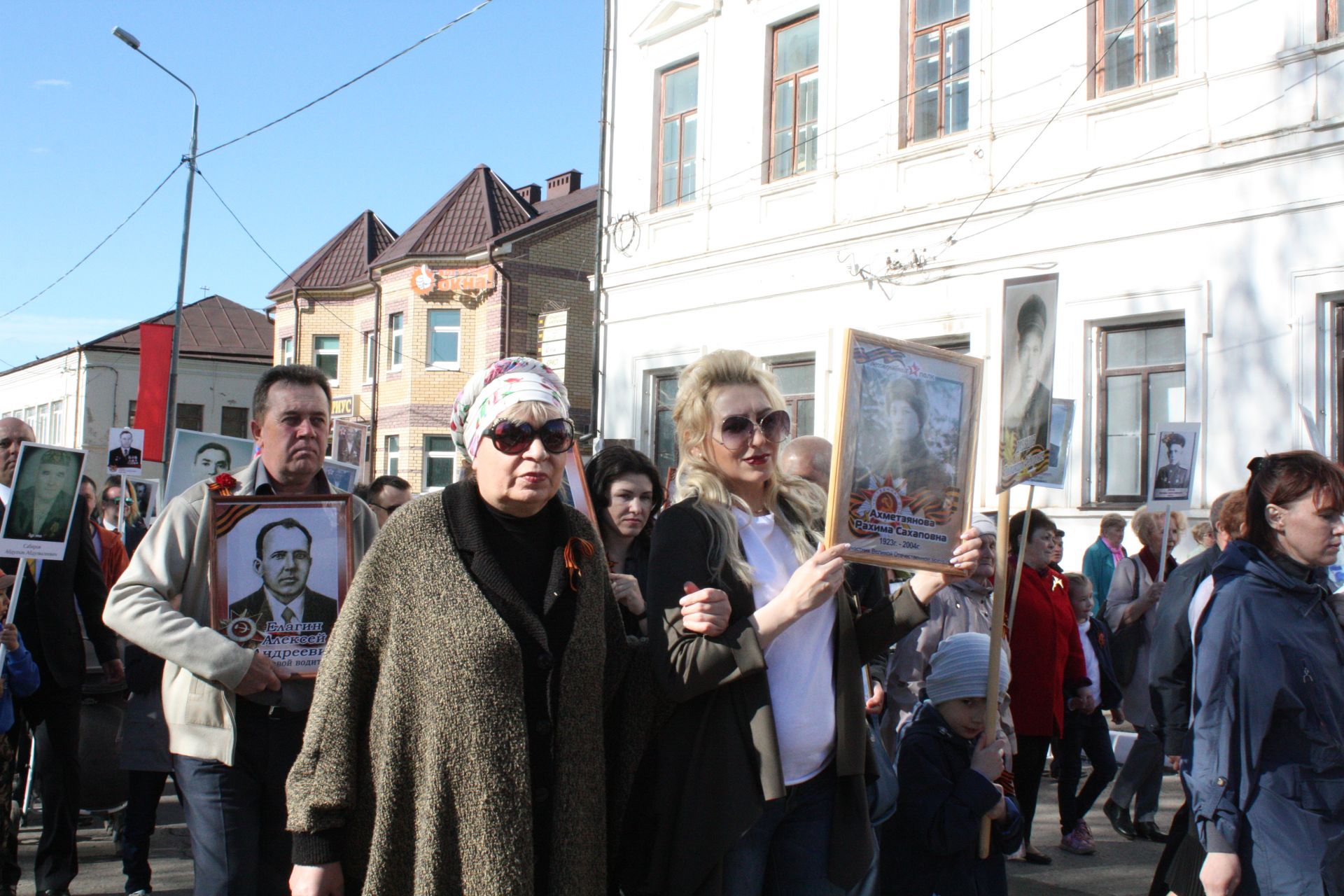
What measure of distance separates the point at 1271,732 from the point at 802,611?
172 centimetres

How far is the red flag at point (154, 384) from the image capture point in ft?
62.9

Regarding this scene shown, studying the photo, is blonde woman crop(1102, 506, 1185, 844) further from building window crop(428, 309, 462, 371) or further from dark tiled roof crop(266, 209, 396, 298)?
→ dark tiled roof crop(266, 209, 396, 298)

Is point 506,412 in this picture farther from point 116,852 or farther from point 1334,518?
point 116,852

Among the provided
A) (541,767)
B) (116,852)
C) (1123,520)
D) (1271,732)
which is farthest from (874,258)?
(541,767)

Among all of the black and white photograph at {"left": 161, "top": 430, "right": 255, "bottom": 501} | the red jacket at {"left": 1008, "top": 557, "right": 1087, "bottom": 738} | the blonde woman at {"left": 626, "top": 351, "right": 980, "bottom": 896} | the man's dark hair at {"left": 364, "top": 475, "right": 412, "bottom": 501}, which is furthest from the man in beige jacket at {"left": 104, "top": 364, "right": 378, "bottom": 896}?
the red jacket at {"left": 1008, "top": 557, "right": 1087, "bottom": 738}

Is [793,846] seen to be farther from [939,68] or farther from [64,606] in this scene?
[939,68]

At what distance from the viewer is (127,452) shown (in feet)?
46.1

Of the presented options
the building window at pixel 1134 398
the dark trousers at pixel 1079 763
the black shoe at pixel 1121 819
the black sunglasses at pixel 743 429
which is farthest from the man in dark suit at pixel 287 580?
the building window at pixel 1134 398

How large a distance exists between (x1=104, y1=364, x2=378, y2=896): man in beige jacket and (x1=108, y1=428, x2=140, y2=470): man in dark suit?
11.1 meters

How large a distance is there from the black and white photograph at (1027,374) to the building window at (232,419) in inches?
1947

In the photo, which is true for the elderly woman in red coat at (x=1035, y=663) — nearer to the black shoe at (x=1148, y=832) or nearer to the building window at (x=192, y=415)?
the black shoe at (x=1148, y=832)

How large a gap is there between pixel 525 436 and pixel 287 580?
48.4 inches

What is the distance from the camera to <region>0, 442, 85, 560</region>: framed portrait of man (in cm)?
538

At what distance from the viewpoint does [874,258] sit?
1509cm
